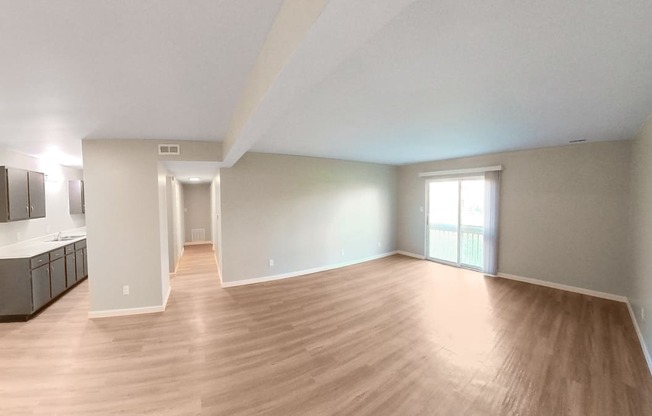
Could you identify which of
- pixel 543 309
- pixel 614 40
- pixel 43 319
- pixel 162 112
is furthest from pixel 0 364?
pixel 543 309

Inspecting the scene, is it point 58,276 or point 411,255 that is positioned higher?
point 58,276

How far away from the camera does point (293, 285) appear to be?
14.6ft

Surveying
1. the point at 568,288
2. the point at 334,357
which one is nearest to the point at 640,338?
the point at 568,288

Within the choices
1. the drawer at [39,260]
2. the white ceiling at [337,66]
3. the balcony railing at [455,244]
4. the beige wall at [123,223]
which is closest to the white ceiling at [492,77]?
the white ceiling at [337,66]

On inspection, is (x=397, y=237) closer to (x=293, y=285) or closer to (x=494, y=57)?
(x=293, y=285)

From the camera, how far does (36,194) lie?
13.6 feet

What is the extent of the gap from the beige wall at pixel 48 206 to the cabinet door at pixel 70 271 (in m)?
0.72

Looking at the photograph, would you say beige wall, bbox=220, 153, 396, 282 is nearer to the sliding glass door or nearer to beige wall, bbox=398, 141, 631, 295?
the sliding glass door

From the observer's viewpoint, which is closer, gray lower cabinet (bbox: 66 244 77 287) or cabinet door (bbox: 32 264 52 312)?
cabinet door (bbox: 32 264 52 312)

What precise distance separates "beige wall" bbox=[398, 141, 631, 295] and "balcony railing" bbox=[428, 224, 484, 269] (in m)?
0.49

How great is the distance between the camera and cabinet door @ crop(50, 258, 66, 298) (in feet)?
12.5

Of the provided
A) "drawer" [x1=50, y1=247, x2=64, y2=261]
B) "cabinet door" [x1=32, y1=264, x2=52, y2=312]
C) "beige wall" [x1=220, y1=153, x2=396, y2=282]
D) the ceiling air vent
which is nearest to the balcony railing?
"beige wall" [x1=220, y1=153, x2=396, y2=282]

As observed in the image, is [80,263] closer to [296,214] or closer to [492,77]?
[296,214]

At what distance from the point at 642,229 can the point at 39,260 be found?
793 centimetres
